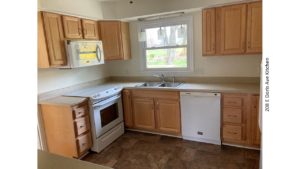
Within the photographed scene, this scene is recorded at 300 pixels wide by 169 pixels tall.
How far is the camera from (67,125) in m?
2.51

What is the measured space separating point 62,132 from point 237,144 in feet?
8.15

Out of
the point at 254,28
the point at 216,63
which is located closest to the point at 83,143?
the point at 216,63

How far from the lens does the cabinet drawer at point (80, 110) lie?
2.48 m

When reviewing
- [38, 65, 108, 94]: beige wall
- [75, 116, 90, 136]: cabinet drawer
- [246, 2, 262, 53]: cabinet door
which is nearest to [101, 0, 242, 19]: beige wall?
[246, 2, 262, 53]: cabinet door

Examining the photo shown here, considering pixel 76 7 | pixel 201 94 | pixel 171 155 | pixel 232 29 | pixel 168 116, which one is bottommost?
pixel 171 155

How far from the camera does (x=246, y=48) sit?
2.67m

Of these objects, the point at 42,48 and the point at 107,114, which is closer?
the point at 42,48

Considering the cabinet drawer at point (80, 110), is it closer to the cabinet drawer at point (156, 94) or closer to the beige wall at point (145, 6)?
the cabinet drawer at point (156, 94)

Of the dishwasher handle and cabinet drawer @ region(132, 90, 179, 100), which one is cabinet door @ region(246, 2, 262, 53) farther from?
cabinet drawer @ region(132, 90, 179, 100)

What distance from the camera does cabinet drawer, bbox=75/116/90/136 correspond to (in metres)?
2.52

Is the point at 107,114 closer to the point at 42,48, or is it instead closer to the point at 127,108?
the point at 127,108

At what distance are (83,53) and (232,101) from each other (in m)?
2.25
